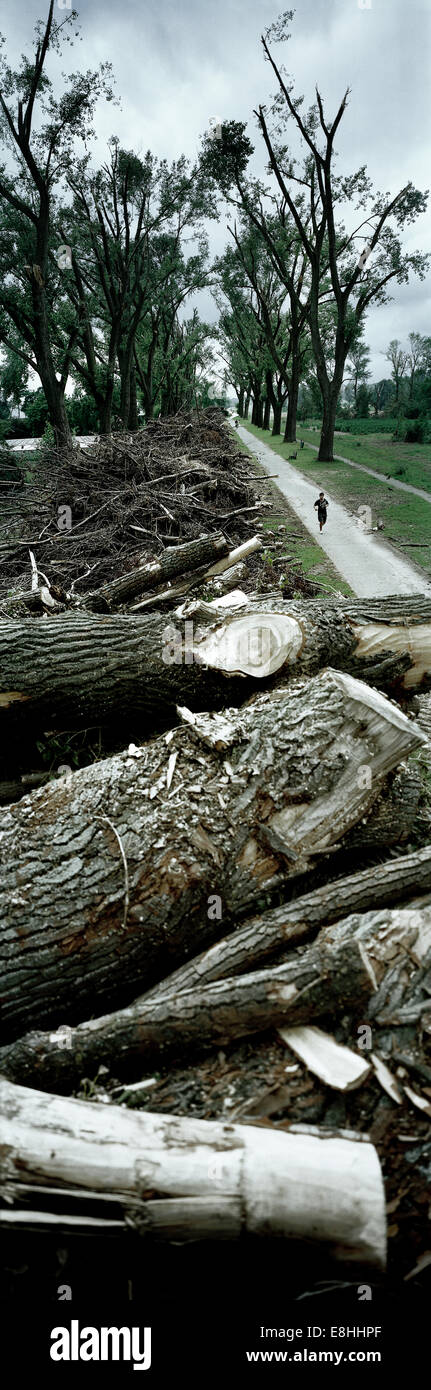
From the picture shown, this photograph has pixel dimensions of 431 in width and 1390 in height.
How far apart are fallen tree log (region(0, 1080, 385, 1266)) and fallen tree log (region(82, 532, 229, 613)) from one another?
4652mm

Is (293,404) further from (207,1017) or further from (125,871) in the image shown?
(207,1017)

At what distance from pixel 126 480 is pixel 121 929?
10.0m

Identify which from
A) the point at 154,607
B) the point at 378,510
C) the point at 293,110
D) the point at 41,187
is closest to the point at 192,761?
the point at 154,607

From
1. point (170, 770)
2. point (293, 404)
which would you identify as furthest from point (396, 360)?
point (170, 770)

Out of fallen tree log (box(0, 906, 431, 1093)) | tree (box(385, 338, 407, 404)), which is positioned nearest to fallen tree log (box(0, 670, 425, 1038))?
fallen tree log (box(0, 906, 431, 1093))

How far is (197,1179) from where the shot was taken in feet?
6.59

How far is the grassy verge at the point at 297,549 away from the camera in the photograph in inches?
361

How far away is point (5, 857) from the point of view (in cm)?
312

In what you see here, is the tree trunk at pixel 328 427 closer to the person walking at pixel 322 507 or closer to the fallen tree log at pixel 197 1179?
the person walking at pixel 322 507

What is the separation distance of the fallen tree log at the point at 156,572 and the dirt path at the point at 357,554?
1.82m

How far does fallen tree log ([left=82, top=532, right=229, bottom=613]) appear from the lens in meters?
6.16

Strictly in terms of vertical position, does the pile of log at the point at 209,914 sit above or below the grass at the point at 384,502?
below

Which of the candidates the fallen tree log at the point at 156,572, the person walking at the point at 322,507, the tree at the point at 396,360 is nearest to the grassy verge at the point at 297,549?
the person walking at the point at 322,507

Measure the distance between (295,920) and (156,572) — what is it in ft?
14.2
